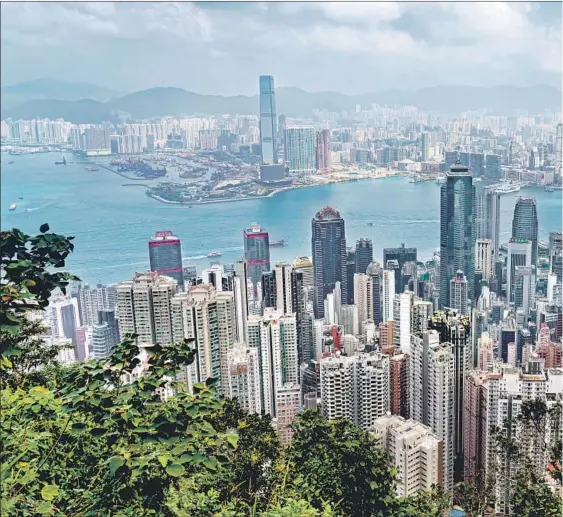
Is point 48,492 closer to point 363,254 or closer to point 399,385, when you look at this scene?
point 399,385

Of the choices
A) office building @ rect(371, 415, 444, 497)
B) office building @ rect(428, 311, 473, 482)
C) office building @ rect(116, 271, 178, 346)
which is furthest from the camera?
office building @ rect(116, 271, 178, 346)

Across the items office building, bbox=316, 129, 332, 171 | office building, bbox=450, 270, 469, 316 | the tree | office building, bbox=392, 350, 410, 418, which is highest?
office building, bbox=316, 129, 332, 171

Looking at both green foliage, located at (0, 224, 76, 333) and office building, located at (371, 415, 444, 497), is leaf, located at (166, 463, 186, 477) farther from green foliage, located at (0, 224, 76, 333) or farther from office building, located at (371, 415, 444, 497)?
office building, located at (371, 415, 444, 497)

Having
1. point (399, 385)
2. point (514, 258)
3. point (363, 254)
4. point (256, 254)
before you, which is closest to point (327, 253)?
point (363, 254)

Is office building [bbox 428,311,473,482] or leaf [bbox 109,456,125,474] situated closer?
leaf [bbox 109,456,125,474]

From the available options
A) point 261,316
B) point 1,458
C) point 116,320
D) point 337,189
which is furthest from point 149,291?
point 1,458

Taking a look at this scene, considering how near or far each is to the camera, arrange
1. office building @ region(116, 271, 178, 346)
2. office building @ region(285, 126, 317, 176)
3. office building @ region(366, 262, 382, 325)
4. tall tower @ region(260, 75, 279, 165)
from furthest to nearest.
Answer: office building @ region(366, 262, 382, 325)
office building @ region(285, 126, 317, 176)
office building @ region(116, 271, 178, 346)
tall tower @ region(260, 75, 279, 165)

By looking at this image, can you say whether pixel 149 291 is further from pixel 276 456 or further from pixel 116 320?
pixel 276 456

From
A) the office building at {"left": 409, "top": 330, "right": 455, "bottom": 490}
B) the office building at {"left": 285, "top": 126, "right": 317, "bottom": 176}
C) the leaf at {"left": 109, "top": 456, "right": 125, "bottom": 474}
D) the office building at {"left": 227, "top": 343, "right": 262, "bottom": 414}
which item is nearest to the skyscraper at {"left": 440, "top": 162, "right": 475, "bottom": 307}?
the office building at {"left": 409, "top": 330, "right": 455, "bottom": 490}
